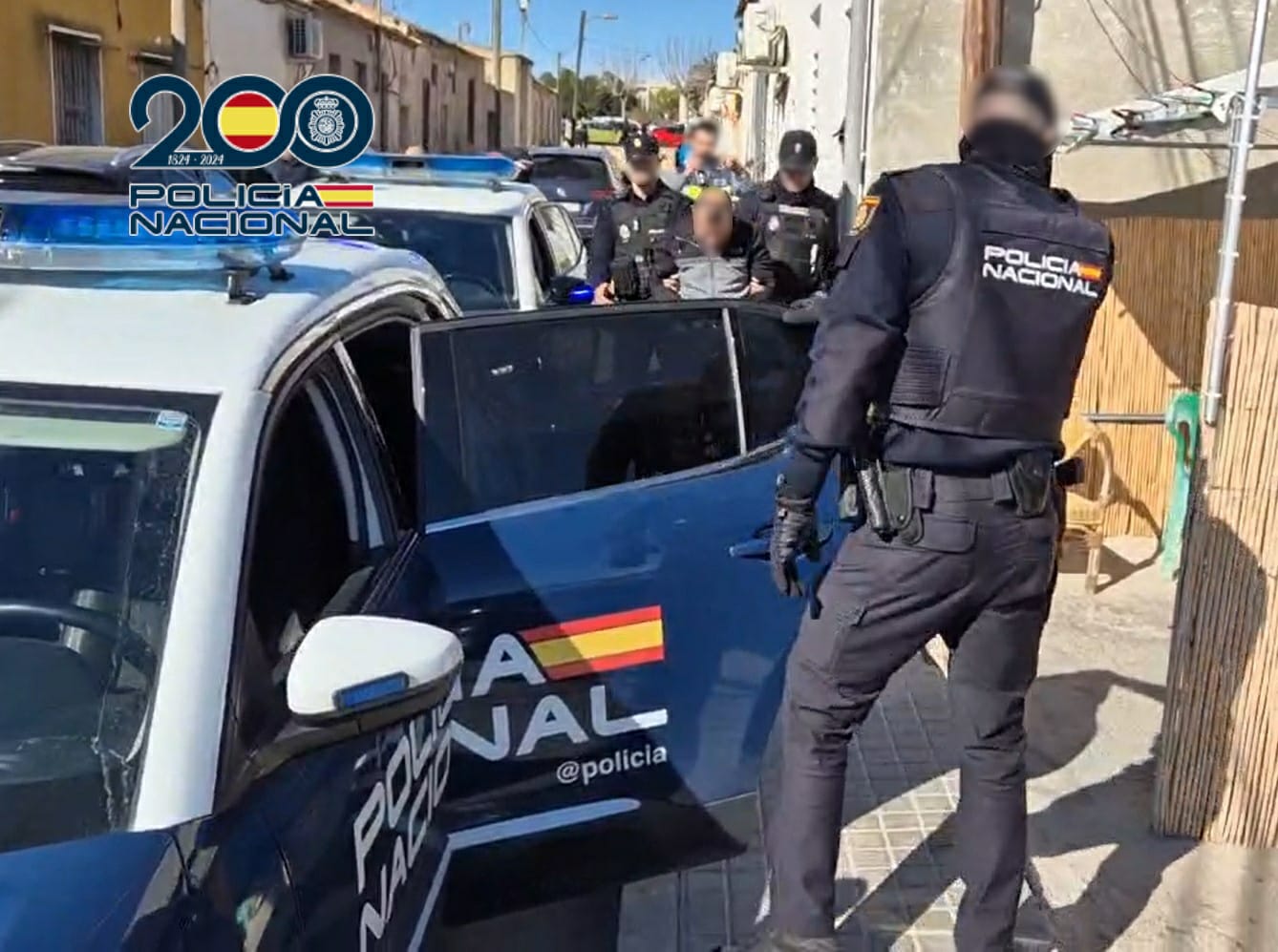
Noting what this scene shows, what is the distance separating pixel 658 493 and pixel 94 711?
1.33m

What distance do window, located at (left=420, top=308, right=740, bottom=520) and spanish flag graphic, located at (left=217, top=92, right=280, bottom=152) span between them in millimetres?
1090

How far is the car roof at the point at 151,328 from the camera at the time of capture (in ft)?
6.53

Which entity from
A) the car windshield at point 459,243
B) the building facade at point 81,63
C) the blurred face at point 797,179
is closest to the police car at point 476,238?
the car windshield at point 459,243

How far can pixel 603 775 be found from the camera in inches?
111

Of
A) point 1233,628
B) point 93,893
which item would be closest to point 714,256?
point 1233,628

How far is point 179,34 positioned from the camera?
16328 millimetres

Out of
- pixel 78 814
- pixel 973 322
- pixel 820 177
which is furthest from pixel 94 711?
pixel 820 177

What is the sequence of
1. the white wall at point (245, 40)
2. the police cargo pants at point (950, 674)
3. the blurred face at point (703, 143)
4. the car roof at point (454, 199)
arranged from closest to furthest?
the police cargo pants at point (950, 674)
the car roof at point (454, 199)
the blurred face at point (703, 143)
the white wall at point (245, 40)

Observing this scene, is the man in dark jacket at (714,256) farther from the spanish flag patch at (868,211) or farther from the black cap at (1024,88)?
the spanish flag patch at (868,211)

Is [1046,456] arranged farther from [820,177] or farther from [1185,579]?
[820,177]

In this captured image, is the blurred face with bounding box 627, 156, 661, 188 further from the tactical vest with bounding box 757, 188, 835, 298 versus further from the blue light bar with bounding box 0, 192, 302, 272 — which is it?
the blue light bar with bounding box 0, 192, 302, 272

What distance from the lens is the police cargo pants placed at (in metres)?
2.70

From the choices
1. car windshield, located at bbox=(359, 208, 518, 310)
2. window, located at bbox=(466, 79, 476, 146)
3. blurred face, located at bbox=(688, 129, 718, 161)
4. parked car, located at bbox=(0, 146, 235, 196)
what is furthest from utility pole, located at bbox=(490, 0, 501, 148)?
parked car, located at bbox=(0, 146, 235, 196)

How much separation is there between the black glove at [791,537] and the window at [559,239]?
421 centimetres
